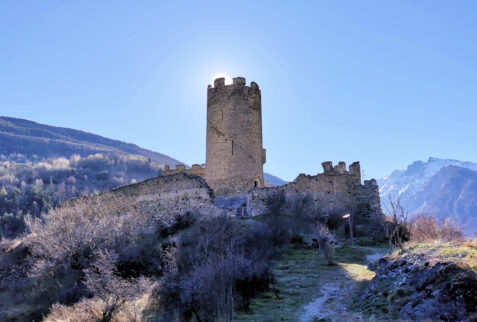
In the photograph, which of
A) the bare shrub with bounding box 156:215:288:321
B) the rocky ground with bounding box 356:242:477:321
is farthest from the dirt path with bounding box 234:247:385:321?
the rocky ground with bounding box 356:242:477:321

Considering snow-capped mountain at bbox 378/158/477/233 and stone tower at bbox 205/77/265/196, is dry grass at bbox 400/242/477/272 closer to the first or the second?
stone tower at bbox 205/77/265/196

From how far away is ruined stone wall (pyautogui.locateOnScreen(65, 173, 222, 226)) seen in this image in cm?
2089

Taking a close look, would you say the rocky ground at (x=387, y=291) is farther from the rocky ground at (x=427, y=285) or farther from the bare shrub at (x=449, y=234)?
the bare shrub at (x=449, y=234)

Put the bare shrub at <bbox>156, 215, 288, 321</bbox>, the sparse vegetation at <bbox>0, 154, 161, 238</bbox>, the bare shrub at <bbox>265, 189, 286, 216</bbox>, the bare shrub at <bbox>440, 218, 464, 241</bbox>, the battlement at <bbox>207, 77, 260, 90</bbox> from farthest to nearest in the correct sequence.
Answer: the sparse vegetation at <bbox>0, 154, 161, 238</bbox> < the battlement at <bbox>207, 77, 260, 90</bbox> < the bare shrub at <bbox>265, 189, 286, 216</bbox> < the bare shrub at <bbox>440, 218, 464, 241</bbox> < the bare shrub at <bbox>156, 215, 288, 321</bbox>

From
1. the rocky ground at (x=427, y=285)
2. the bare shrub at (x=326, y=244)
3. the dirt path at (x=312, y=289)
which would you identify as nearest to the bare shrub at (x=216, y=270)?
the dirt path at (x=312, y=289)

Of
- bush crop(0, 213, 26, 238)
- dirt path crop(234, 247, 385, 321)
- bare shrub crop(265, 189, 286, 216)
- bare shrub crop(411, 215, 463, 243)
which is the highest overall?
bare shrub crop(265, 189, 286, 216)

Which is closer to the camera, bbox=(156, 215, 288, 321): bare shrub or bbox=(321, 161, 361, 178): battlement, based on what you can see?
bbox=(156, 215, 288, 321): bare shrub

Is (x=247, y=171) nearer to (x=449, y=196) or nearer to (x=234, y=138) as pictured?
(x=234, y=138)

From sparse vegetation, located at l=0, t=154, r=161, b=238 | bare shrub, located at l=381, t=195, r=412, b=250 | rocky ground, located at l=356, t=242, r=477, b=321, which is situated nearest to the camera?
rocky ground, located at l=356, t=242, r=477, b=321

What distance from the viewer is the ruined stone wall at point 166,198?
20.9m

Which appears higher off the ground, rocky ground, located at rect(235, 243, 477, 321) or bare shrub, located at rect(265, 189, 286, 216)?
bare shrub, located at rect(265, 189, 286, 216)

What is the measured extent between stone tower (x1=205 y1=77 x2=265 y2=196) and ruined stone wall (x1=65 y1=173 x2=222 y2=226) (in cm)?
320

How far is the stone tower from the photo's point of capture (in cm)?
2447

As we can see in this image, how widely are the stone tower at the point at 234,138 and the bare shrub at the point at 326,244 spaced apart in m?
6.65
